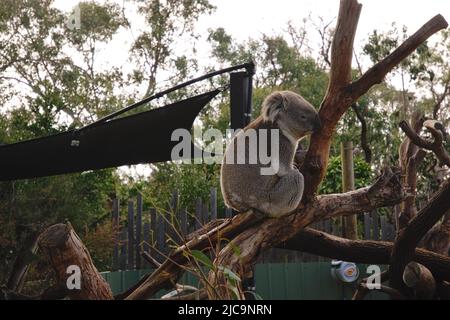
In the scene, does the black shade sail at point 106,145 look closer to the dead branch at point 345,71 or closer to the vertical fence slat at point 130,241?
the dead branch at point 345,71

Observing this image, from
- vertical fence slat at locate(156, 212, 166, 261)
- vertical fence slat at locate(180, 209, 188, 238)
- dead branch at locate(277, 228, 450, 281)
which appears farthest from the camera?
vertical fence slat at locate(156, 212, 166, 261)

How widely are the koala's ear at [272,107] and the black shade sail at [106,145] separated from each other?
251 millimetres

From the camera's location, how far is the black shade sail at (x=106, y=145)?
315 cm

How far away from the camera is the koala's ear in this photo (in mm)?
2928

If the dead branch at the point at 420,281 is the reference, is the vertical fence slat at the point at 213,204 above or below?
above

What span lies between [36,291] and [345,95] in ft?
10.1

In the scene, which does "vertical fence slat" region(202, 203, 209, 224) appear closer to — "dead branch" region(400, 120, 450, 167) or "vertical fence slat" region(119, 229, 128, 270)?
"vertical fence slat" region(119, 229, 128, 270)

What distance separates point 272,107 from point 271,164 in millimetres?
258

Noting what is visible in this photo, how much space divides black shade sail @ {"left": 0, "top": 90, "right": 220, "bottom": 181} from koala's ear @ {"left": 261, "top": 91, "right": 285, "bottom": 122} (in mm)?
251

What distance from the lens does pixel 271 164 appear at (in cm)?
298

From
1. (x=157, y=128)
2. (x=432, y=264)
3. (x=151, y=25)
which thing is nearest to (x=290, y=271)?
(x=432, y=264)

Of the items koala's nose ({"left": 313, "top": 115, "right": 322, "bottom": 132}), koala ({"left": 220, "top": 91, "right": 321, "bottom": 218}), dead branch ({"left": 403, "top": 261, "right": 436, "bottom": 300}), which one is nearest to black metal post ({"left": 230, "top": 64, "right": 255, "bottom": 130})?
koala ({"left": 220, "top": 91, "right": 321, "bottom": 218})

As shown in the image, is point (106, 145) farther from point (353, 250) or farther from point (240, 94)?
point (353, 250)

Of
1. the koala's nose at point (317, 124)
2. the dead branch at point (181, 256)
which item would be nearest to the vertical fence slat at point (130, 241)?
the dead branch at point (181, 256)
